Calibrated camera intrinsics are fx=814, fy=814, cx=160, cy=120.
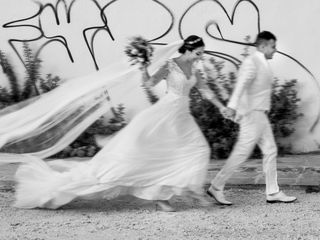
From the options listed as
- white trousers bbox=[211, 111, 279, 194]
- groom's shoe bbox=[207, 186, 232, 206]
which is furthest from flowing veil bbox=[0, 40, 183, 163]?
groom's shoe bbox=[207, 186, 232, 206]

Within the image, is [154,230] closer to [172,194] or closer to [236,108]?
[172,194]

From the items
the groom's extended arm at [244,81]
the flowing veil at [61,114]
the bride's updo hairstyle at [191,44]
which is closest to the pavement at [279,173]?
the flowing veil at [61,114]

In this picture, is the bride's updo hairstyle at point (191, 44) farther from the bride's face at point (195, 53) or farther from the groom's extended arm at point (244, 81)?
the groom's extended arm at point (244, 81)

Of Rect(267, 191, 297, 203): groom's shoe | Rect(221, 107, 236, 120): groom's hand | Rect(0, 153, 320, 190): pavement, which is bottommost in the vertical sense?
Rect(0, 153, 320, 190): pavement

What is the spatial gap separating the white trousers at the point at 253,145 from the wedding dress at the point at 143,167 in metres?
0.37

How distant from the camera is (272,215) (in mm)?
6348

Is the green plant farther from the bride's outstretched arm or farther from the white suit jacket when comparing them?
the white suit jacket

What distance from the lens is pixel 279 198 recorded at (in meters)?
6.80

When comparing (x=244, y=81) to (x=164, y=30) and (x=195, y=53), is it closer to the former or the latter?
(x=195, y=53)

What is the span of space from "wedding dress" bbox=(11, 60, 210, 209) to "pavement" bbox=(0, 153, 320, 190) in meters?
1.08

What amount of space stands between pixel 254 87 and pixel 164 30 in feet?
7.57

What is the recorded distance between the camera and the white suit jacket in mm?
6625

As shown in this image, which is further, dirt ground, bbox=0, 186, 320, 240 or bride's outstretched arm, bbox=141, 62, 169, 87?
bride's outstretched arm, bbox=141, 62, 169, 87

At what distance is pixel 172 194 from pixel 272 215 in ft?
2.62
